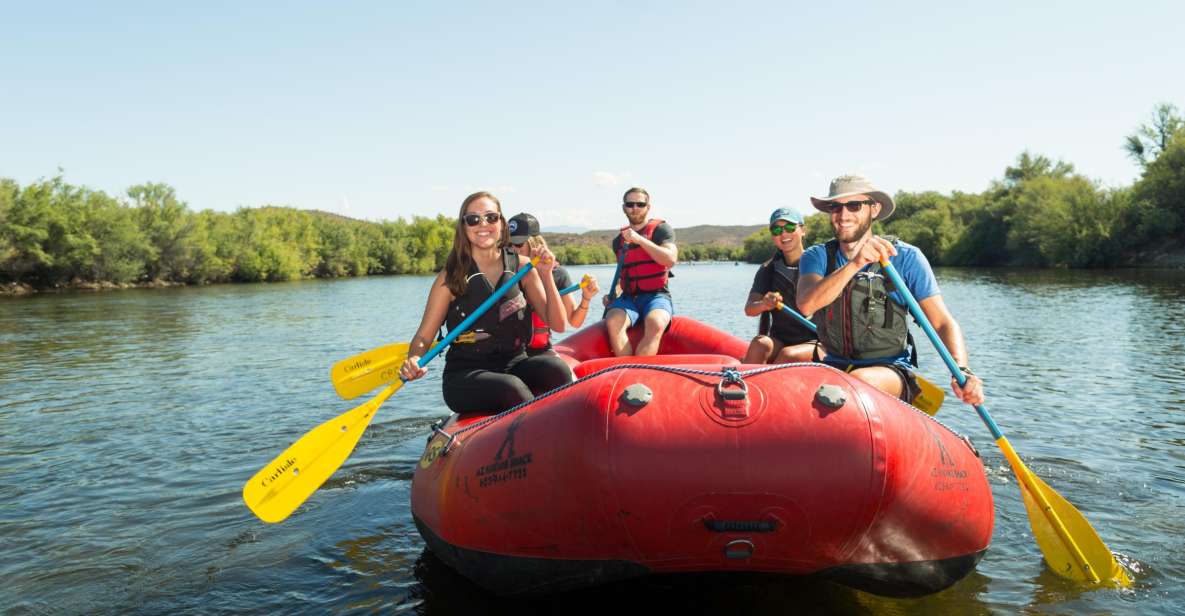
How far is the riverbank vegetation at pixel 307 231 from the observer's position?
127 ft

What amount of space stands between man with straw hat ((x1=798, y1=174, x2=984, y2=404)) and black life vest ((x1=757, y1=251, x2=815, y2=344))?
1884mm

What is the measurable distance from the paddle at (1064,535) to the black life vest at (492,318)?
199 centimetres

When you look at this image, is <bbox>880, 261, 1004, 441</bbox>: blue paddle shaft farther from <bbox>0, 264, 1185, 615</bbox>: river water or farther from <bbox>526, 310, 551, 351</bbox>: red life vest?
<bbox>526, 310, 551, 351</bbox>: red life vest

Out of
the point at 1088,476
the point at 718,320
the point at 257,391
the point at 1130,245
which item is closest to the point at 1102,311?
the point at 718,320

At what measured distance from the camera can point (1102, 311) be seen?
60.5 ft

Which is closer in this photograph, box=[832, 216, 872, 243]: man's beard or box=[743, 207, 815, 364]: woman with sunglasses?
box=[832, 216, 872, 243]: man's beard

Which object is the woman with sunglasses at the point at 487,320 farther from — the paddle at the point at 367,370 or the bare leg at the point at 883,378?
the bare leg at the point at 883,378

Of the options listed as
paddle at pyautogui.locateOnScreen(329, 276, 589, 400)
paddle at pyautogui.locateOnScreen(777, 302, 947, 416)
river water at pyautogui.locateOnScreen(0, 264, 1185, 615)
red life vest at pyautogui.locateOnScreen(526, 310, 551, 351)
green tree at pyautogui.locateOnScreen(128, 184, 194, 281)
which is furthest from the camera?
green tree at pyautogui.locateOnScreen(128, 184, 194, 281)

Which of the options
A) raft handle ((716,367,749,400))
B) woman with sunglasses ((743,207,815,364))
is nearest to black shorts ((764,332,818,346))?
woman with sunglasses ((743,207,815,364))

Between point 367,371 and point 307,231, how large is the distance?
210 ft

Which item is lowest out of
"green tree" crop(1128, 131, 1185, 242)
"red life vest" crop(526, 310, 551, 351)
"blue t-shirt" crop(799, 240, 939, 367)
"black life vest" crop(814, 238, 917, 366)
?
"red life vest" crop(526, 310, 551, 351)

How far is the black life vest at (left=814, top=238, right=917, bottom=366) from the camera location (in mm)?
3971

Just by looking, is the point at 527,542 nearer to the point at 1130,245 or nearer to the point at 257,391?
the point at 257,391

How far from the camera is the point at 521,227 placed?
4.81 meters
